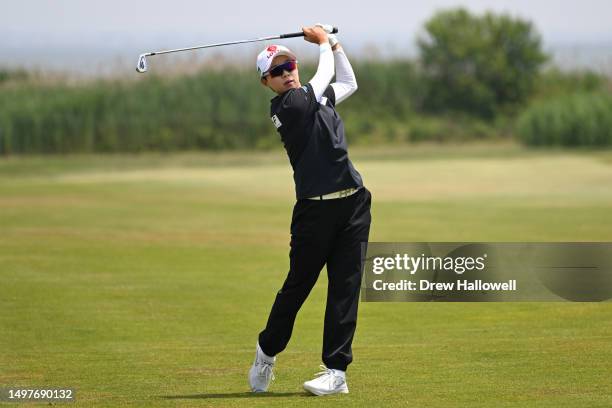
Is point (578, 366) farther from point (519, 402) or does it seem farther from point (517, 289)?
point (517, 289)

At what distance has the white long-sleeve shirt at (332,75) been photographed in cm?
739

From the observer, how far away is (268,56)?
744 centimetres

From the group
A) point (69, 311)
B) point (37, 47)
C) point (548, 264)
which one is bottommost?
point (37, 47)

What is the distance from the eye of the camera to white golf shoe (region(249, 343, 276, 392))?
7.60 m

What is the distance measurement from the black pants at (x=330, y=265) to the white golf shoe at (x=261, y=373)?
0.13ft

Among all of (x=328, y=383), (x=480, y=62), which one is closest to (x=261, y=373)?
(x=328, y=383)

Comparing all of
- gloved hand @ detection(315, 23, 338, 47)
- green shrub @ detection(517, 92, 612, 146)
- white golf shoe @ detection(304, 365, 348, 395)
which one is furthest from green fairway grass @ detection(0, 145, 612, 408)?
green shrub @ detection(517, 92, 612, 146)

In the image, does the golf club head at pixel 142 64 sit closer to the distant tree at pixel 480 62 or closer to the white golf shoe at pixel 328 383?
the white golf shoe at pixel 328 383

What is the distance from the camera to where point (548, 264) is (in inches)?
394

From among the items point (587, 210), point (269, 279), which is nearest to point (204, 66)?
point (587, 210)

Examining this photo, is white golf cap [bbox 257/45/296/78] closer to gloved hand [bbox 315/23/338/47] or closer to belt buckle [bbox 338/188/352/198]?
gloved hand [bbox 315/23/338/47]

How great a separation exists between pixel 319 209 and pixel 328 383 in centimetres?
93

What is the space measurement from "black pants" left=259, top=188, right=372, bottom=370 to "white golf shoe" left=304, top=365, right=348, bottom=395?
0.05m

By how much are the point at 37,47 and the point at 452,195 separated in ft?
283
